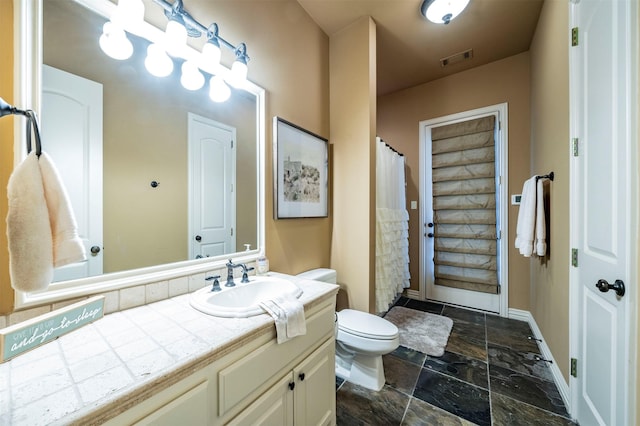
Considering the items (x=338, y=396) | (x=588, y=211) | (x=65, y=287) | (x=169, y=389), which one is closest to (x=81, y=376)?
(x=169, y=389)

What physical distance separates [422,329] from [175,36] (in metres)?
2.82

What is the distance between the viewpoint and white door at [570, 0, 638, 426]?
2.89 ft

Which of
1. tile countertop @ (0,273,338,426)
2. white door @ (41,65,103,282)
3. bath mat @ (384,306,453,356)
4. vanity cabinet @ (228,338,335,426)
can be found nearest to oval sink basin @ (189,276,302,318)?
tile countertop @ (0,273,338,426)

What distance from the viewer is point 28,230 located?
0.59 meters

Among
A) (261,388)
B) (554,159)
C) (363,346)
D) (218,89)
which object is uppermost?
(218,89)

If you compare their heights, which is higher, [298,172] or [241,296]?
[298,172]

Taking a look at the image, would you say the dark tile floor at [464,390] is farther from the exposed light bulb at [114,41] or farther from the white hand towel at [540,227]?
the exposed light bulb at [114,41]

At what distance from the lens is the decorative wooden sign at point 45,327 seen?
571 millimetres

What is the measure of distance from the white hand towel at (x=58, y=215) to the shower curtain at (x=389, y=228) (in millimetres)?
2001

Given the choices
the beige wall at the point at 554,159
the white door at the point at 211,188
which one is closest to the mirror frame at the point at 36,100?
Answer: the white door at the point at 211,188

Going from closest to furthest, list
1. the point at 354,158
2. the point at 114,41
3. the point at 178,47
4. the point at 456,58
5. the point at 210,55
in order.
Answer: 1. the point at 114,41
2. the point at 178,47
3. the point at 210,55
4. the point at 354,158
5. the point at 456,58

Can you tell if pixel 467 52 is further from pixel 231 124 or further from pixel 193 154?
pixel 193 154

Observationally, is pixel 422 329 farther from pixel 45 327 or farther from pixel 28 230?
pixel 28 230

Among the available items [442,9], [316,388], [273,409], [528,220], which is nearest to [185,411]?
[273,409]
